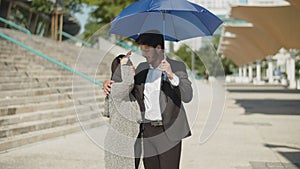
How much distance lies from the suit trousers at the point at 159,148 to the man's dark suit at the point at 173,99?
0.16 feet

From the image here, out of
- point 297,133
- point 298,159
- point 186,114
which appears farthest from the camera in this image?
point 297,133

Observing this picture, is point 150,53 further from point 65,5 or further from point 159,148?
point 65,5

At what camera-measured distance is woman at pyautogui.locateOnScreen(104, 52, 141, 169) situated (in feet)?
10.9

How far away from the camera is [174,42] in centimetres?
423

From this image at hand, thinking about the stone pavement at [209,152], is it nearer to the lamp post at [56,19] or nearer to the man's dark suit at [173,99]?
the man's dark suit at [173,99]

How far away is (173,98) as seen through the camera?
134 inches

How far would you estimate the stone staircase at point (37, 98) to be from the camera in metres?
7.16

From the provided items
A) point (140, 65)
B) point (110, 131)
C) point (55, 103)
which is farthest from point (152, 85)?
point (55, 103)

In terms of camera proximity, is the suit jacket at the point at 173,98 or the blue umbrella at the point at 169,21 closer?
the suit jacket at the point at 173,98

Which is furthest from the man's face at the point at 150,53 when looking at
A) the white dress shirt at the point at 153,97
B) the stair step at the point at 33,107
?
the stair step at the point at 33,107

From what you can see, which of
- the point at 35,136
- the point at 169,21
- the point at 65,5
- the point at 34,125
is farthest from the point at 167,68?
the point at 65,5

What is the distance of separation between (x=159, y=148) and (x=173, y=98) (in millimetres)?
421

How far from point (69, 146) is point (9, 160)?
1.67 meters

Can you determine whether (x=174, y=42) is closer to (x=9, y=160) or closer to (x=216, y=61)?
(x=216, y=61)
